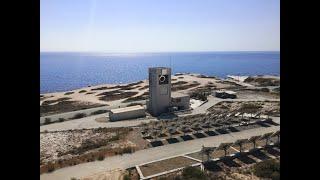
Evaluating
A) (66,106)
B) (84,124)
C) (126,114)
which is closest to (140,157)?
(84,124)

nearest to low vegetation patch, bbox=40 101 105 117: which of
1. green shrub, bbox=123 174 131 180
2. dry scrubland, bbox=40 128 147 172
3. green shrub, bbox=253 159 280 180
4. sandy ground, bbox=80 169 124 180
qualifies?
dry scrubland, bbox=40 128 147 172

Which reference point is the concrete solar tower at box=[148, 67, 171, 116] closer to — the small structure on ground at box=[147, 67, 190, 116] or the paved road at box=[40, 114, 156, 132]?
the small structure on ground at box=[147, 67, 190, 116]

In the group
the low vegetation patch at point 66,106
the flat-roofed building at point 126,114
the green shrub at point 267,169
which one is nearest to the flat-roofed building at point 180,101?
the flat-roofed building at point 126,114

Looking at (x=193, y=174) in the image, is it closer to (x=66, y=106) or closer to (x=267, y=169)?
(x=267, y=169)
